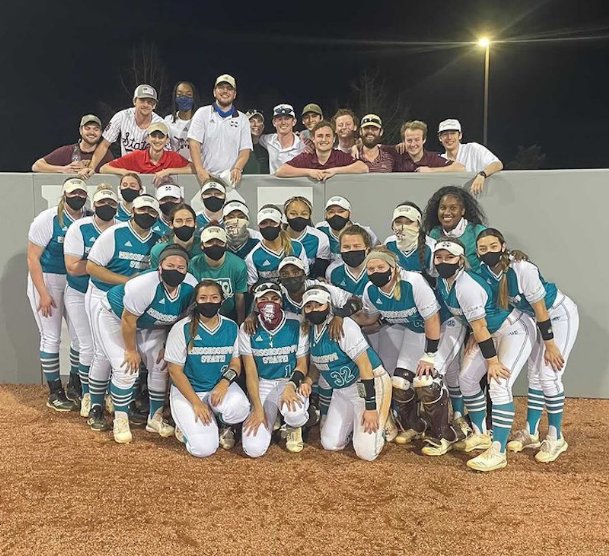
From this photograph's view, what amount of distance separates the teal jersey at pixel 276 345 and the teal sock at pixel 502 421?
150 centimetres

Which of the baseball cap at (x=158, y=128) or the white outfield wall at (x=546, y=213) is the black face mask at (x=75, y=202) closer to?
the white outfield wall at (x=546, y=213)

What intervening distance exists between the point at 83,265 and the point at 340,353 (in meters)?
2.38

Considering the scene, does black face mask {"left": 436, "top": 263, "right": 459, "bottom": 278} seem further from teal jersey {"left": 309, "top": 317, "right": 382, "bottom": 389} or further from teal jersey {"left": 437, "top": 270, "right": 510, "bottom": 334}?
teal jersey {"left": 309, "top": 317, "right": 382, "bottom": 389}

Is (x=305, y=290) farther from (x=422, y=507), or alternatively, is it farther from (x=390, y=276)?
(x=422, y=507)

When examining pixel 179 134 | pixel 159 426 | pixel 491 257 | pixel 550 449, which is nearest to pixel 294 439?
pixel 159 426

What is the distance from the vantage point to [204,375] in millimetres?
5012

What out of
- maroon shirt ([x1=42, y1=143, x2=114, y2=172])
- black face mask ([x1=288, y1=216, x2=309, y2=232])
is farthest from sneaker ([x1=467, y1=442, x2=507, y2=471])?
maroon shirt ([x1=42, y1=143, x2=114, y2=172])

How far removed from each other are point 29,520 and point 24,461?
3.26 ft

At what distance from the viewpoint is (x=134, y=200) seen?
17.6ft

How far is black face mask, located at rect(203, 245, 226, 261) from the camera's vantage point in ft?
16.2

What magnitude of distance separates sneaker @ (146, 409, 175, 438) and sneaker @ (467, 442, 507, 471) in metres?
2.41

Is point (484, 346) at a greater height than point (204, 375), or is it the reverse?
point (484, 346)

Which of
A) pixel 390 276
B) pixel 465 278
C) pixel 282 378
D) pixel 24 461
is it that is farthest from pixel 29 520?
pixel 465 278

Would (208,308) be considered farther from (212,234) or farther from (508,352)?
(508,352)
